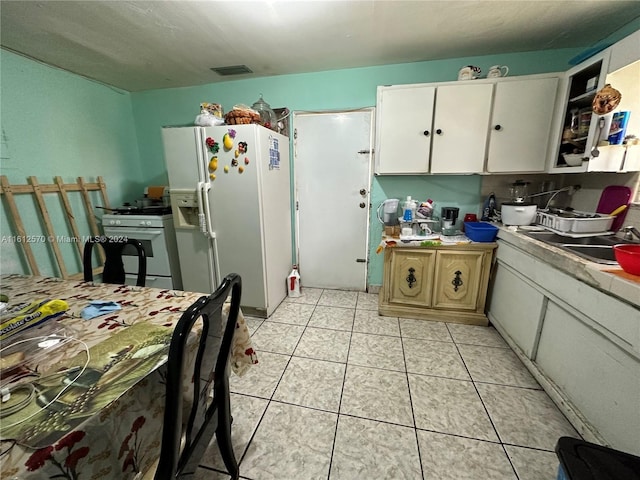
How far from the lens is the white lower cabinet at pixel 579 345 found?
103cm

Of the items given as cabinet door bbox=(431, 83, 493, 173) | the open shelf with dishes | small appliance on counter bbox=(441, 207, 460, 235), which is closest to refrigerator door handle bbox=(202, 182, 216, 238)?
cabinet door bbox=(431, 83, 493, 173)

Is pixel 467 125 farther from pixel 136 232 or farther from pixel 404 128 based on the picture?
pixel 136 232

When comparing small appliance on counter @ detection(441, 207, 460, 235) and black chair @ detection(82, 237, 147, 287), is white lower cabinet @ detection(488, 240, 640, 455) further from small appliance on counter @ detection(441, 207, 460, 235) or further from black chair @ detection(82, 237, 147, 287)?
black chair @ detection(82, 237, 147, 287)

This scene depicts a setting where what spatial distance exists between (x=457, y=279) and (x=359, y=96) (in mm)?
2018

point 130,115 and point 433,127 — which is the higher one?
point 130,115

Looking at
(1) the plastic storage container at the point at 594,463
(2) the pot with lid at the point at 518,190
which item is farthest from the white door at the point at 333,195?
(1) the plastic storage container at the point at 594,463

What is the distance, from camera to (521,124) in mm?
2061

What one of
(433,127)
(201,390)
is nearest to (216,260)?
(201,390)

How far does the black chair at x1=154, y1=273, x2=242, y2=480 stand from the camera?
1.95ft

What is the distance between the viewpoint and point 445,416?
4.61ft

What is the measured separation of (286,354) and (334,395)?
20.2 inches

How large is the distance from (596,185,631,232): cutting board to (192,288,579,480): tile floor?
1158mm

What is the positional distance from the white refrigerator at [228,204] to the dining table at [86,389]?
3.82 ft

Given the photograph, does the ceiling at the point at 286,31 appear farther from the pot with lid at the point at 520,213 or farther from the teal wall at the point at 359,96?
the pot with lid at the point at 520,213
